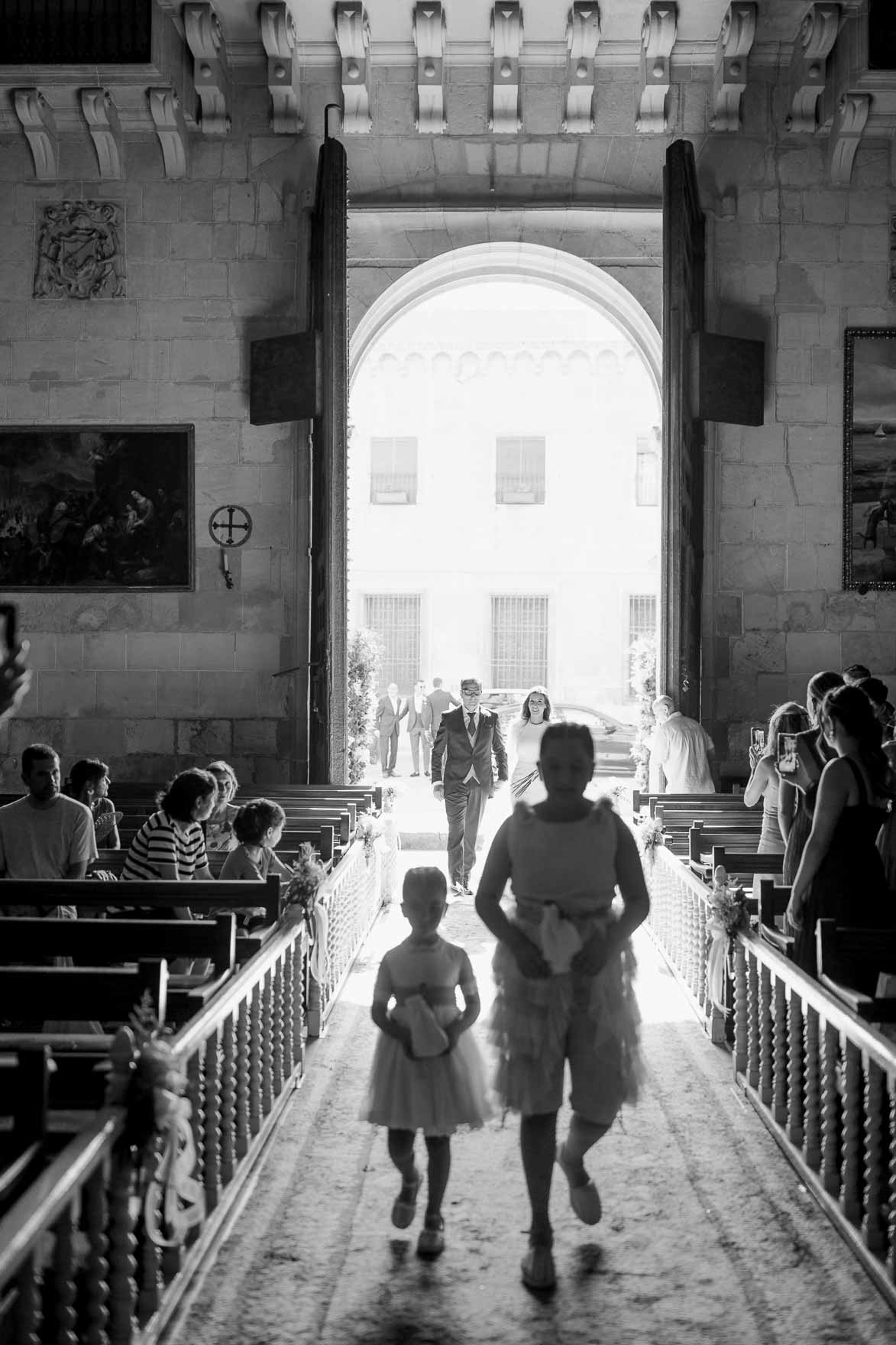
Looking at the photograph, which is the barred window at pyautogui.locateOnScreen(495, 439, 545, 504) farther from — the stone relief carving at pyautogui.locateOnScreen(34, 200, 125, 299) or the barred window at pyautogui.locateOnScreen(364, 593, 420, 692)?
the stone relief carving at pyautogui.locateOnScreen(34, 200, 125, 299)

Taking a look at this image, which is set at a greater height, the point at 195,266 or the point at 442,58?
the point at 442,58

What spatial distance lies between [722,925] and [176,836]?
7.44 feet

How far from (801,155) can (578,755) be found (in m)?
9.39

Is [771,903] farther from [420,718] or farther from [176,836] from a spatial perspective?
[420,718]

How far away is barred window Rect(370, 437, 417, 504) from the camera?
26.0 m

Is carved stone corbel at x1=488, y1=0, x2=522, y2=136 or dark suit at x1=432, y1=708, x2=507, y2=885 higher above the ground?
carved stone corbel at x1=488, y1=0, x2=522, y2=136

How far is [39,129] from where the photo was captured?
35.9 feet

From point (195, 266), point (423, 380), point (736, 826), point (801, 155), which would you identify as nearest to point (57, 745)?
point (195, 266)

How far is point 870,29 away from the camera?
32.8 ft

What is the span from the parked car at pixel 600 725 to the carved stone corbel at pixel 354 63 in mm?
10856

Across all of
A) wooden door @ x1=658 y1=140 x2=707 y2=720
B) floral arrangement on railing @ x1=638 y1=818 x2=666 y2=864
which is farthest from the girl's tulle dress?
wooden door @ x1=658 y1=140 x2=707 y2=720

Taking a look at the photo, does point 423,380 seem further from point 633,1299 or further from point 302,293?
point 633,1299

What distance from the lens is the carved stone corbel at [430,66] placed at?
10.6 meters

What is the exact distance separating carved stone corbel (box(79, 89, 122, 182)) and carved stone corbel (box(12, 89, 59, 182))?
324 millimetres
